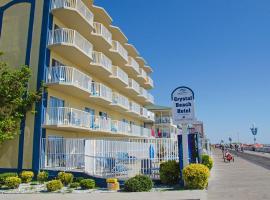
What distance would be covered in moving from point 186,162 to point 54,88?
10.9m

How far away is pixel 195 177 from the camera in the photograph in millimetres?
13656

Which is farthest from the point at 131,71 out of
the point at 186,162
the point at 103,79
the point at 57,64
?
the point at 186,162

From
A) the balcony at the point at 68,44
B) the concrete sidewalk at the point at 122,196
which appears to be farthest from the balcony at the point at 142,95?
the concrete sidewalk at the point at 122,196

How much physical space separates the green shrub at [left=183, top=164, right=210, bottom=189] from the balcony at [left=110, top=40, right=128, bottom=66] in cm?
2122

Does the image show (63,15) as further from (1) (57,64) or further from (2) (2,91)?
(2) (2,91)

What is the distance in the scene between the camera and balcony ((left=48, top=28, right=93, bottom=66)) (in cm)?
2125

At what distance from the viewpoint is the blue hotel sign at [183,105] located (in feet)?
49.2

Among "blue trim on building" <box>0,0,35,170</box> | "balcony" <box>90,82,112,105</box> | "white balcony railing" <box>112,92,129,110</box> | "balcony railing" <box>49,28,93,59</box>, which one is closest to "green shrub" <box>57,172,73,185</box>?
"blue trim on building" <box>0,0,35,170</box>

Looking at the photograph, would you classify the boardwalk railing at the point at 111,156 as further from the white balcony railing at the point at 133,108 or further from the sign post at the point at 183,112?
the white balcony railing at the point at 133,108

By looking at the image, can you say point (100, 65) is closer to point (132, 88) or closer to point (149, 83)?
point (132, 88)

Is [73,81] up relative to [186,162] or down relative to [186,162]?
up

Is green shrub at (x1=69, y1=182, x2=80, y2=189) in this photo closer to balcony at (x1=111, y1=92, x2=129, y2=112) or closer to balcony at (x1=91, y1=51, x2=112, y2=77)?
balcony at (x1=91, y1=51, x2=112, y2=77)

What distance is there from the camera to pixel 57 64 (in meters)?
22.6

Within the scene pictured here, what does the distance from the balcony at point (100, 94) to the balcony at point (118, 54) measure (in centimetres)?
556
